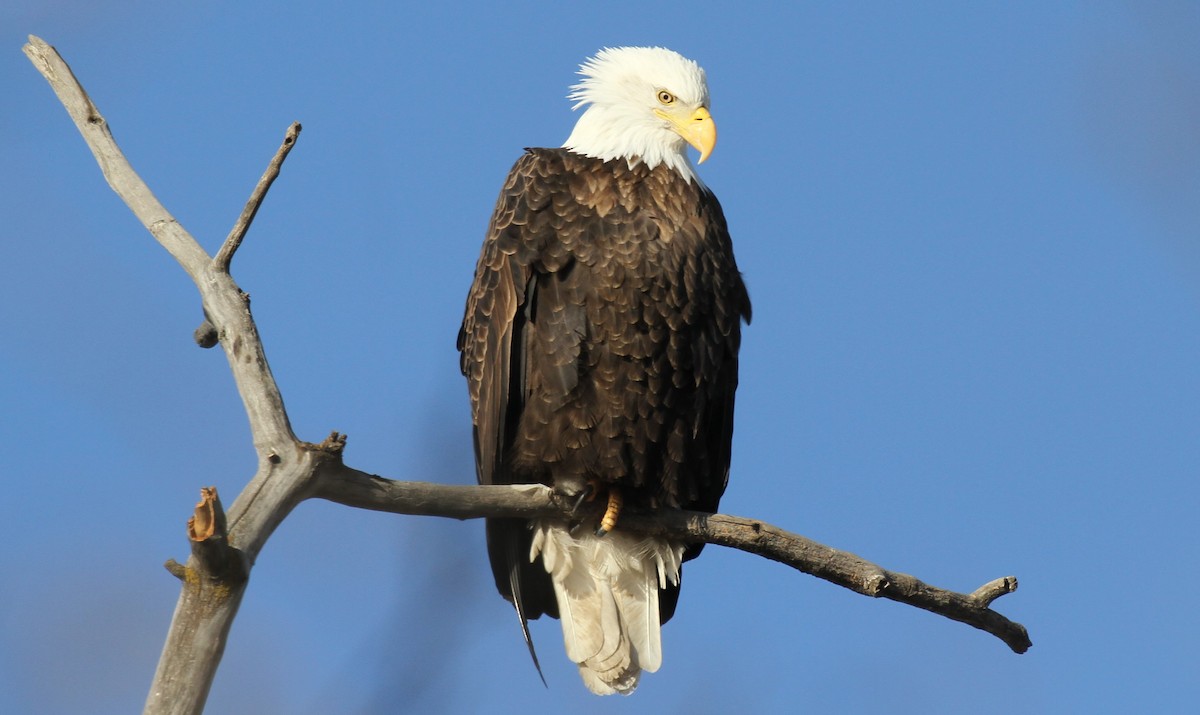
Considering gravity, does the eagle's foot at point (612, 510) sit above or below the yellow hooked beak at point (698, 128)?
below

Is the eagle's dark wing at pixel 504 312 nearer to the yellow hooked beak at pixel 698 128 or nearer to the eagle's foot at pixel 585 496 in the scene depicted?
the eagle's foot at pixel 585 496

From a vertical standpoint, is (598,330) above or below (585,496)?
above

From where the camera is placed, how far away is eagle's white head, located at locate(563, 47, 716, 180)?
17.0ft

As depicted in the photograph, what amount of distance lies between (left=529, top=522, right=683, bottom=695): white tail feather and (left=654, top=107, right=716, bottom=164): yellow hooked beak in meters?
1.35

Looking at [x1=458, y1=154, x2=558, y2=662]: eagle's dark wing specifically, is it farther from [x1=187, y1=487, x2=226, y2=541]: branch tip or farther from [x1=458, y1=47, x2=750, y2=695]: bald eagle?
[x1=187, y1=487, x2=226, y2=541]: branch tip

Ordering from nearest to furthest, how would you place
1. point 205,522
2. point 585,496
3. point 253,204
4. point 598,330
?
point 205,522, point 253,204, point 598,330, point 585,496

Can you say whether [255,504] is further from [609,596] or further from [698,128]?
[698,128]

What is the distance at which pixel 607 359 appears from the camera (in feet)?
15.6

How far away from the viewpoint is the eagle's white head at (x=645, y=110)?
17.0 feet

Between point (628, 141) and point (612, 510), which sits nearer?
point (612, 510)

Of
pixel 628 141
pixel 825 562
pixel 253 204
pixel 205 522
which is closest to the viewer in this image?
pixel 205 522

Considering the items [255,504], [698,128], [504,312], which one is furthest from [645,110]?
[255,504]

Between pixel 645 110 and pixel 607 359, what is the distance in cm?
110

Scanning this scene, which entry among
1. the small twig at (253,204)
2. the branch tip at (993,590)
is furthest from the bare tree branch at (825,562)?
the small twig at (253,204)
